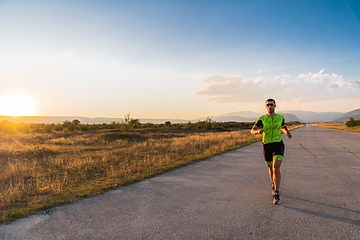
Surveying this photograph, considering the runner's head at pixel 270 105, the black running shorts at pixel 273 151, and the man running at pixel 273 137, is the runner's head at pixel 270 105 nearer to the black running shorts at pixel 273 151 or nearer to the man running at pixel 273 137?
the man running at pixel 273 137

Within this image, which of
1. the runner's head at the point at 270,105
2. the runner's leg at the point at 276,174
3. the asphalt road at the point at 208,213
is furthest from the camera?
the runner's head at the point at 270,105

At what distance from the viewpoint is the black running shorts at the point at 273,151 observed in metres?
4.77

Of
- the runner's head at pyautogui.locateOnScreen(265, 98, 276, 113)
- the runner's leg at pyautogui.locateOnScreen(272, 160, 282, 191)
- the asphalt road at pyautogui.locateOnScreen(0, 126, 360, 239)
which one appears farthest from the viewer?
the runner's head at pyautogui.locateOnScreen(265, 98, 276, 113)

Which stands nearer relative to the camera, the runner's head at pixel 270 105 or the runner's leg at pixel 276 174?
the runner's leg at pixel 276 174

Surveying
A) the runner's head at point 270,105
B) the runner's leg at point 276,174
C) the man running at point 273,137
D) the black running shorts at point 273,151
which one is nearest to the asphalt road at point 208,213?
the runner's leg at point 276,174

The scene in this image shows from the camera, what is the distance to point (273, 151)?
488 centimetres

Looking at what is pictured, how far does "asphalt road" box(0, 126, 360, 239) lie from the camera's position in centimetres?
349

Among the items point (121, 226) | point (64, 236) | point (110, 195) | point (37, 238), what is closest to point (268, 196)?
point (121, 226)

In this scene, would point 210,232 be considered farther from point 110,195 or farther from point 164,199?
point 110,195

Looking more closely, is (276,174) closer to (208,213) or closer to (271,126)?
(271,126)

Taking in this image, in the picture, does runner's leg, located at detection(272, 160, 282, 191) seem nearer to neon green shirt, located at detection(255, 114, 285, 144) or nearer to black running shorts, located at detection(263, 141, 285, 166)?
black running shorts, located at detection(263, 141, 285, 166)

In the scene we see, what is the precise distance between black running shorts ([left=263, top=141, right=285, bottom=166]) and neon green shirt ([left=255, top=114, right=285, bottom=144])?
0.32ft

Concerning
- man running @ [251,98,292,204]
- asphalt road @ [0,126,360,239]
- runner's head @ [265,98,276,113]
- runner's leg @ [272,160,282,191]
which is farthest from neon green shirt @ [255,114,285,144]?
asphalt road @ [0,126,360,239]

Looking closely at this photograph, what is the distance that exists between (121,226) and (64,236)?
903 mm
